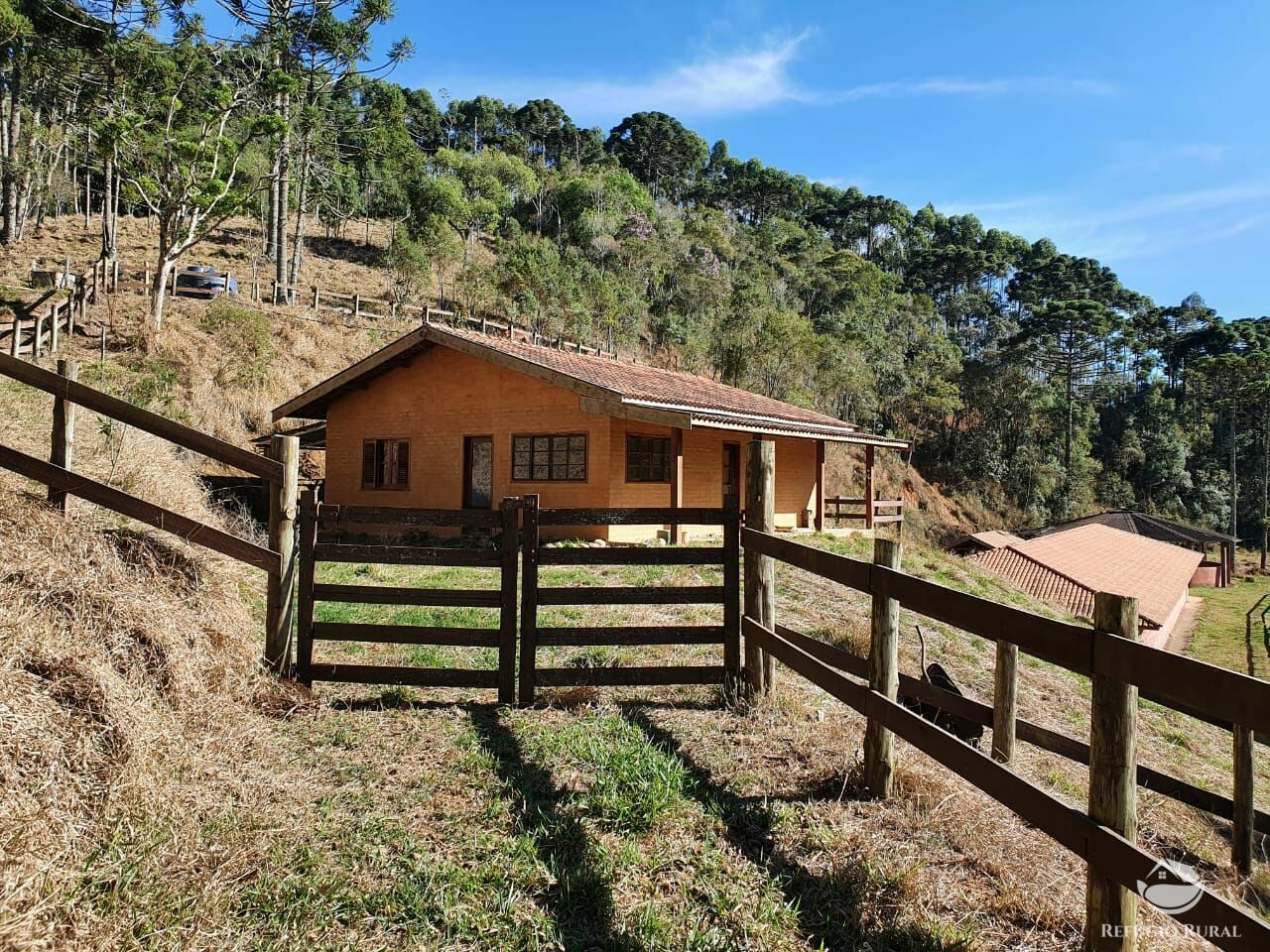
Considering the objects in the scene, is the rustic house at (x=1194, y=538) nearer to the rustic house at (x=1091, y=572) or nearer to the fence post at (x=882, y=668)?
the rustic house at (x=1091, y=572)

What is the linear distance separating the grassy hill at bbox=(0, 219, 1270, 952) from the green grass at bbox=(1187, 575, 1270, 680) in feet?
40.9

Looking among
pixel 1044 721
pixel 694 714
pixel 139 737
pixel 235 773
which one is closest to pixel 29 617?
pixel 139 737

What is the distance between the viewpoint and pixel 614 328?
4044 centimetres

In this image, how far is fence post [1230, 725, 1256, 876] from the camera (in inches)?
172

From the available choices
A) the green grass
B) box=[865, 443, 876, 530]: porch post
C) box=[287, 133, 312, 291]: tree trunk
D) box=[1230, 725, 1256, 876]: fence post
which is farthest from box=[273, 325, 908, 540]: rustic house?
box=[287, 133, 312, 291]: tree trunk

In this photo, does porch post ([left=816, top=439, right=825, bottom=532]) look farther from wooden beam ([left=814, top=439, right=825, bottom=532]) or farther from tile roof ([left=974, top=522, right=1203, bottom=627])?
tile roof ([left=974, top=522, right=1203, bottom=627])

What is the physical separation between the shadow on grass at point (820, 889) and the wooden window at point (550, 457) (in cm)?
1161

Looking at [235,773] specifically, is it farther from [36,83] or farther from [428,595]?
[36,83]

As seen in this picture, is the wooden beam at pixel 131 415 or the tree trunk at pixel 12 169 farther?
the tree trunk at pixel 12 169

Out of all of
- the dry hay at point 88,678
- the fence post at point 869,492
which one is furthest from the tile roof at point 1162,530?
the dry hay at point 88,678

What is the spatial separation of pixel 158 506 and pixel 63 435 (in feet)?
2.73

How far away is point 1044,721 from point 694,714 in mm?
5458

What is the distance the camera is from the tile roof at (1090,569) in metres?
18.8

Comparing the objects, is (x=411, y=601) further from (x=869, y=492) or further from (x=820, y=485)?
(x=869, y=492)
